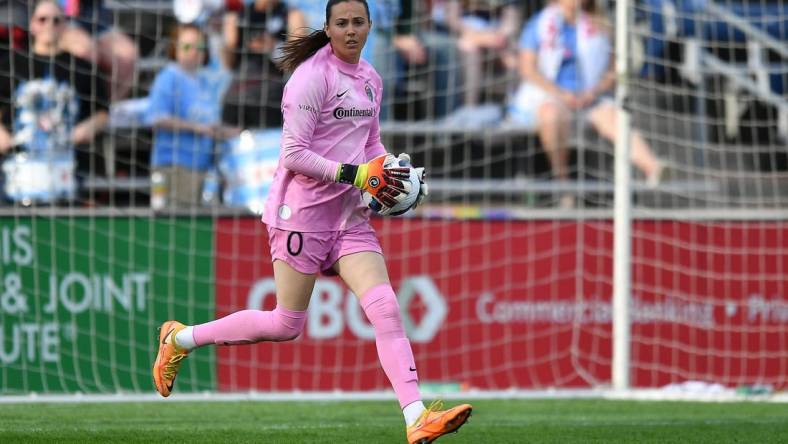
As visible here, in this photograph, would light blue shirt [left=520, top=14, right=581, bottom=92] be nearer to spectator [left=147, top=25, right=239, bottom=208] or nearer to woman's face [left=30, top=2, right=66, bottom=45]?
spectator [left=147, top=25, right=239, bottom=208]

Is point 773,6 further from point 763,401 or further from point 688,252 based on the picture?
point 763,401

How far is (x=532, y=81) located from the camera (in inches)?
516

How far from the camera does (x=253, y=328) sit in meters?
6.62

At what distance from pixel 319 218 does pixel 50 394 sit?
204 inches

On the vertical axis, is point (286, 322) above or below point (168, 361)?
above

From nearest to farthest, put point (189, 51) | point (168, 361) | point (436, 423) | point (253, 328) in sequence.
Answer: point (436, 423)
point (253, 328)
point (168, 361)
point (189, 51)

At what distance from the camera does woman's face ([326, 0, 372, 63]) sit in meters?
6.28

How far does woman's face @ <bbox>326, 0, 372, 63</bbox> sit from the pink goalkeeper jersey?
106 mm

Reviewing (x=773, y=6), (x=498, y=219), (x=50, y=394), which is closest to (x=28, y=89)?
(x=50, y=394)

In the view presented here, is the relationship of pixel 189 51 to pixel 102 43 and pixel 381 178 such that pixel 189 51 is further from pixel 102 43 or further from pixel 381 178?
pixel 381 178

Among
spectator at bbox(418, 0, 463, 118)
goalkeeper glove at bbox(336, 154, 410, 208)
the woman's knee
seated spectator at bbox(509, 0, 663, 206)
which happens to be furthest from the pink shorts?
spectator at bbox(418, 0, 463, 118)

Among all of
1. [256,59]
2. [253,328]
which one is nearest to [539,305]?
[256,59]

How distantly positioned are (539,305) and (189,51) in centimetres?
369

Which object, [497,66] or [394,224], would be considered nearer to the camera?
[394,224]
